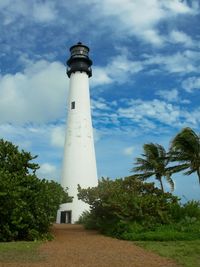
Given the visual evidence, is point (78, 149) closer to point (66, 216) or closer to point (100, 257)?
point (66, 216)

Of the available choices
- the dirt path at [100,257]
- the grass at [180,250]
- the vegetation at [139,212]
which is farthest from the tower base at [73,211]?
the dirt path at [100,257]

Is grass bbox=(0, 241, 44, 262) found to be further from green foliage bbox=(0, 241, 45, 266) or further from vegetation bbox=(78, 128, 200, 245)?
vegetation bbox=(78, 128, 200, 245)

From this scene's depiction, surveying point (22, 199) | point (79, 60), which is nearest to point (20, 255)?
point (22, 199)

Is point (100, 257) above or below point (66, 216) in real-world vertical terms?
below

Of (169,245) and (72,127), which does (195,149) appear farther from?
(169,245)

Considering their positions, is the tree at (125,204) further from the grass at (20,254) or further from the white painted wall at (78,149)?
the white painted wall at (78,149)

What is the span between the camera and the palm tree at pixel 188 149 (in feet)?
101

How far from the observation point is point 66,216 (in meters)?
31.4

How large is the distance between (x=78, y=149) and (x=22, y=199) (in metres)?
14.7

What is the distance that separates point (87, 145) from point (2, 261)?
21736 mm

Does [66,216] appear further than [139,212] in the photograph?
Yes

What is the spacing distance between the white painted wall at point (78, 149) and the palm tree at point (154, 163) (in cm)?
839

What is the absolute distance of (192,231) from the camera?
15852 mm

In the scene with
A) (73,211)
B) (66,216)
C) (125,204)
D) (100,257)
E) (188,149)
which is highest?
(188,149)
